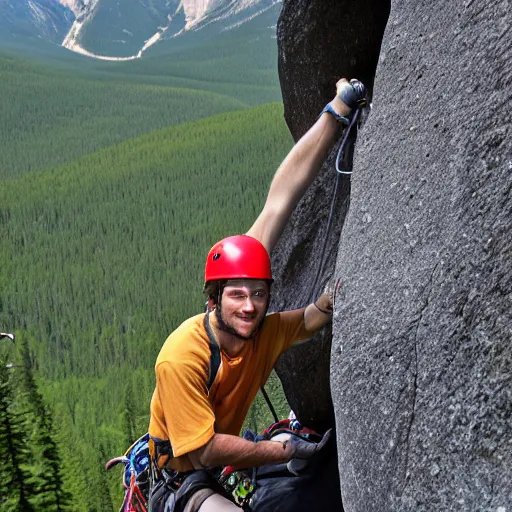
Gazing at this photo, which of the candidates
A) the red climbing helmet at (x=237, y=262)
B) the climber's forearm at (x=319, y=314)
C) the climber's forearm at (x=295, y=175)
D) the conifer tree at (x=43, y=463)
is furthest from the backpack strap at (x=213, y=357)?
the conifer tree at (x=43, y=463)

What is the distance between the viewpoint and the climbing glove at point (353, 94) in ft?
15.8

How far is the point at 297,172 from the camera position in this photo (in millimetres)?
5117

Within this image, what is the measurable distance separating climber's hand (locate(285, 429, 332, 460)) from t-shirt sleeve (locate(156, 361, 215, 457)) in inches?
30.0

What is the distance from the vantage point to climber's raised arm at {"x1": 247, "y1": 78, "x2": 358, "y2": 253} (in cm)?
496

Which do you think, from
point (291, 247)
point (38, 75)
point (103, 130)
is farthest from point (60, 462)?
point (38, 75)

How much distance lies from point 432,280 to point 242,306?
143 cm

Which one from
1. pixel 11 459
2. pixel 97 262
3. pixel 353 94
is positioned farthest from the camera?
pixel 97 262

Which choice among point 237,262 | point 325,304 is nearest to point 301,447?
point 325,304

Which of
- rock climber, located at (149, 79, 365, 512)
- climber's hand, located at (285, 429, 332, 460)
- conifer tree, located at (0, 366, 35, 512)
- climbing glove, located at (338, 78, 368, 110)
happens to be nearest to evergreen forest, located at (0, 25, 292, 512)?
conifer tree, located at (0, 366, 35, 512)

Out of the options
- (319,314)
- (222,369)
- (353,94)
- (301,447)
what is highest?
(353,94)

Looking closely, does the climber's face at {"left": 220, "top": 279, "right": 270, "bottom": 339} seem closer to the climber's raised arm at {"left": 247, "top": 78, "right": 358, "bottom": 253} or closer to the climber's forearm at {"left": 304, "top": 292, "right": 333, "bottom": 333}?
the climber's forearm at {"left": 304, "top": 292, "right": 333, "bottom": 333}

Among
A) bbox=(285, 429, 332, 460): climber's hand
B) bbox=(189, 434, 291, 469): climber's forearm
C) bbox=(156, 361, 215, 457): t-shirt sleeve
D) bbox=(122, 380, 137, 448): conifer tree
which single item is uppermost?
bbox=(156, 361, 215, 457): t-shirt sleeve

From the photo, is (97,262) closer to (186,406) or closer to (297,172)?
(297,172)

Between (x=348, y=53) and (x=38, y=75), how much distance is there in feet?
332
